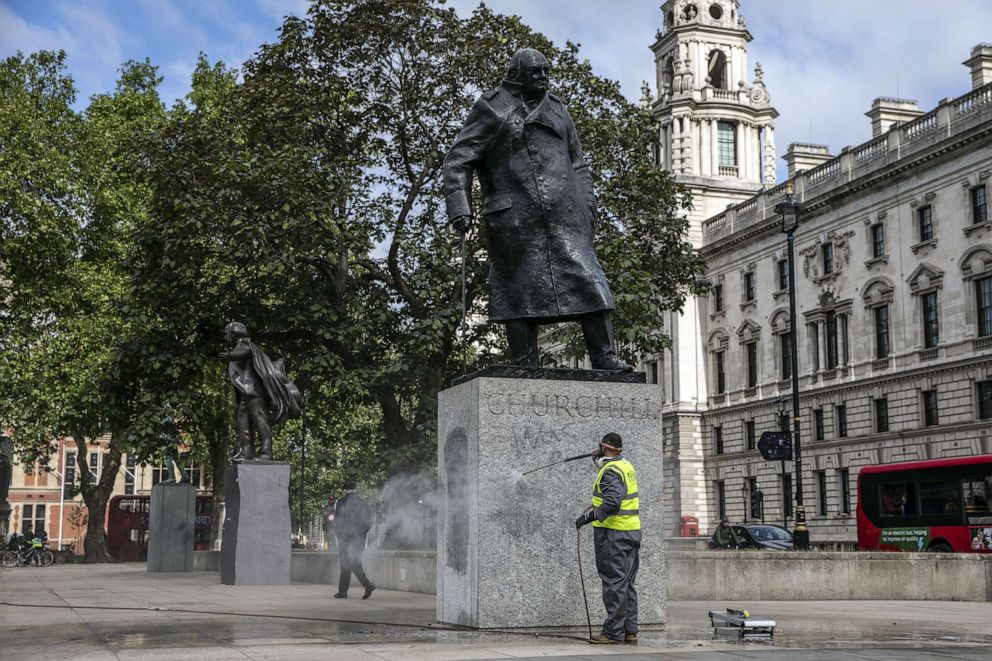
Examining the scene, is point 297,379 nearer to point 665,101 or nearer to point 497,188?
point 497,188

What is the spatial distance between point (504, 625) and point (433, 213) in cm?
1746

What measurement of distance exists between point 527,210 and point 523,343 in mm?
1139

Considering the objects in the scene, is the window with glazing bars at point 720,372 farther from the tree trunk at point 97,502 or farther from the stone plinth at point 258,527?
the stone plinth at point 258,527

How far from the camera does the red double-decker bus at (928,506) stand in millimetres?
30641

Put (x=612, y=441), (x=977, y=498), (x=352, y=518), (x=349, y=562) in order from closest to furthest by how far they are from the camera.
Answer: (x=612, y=441)
(x=349, y=562)
(x=352, y=518)
(x=977, y=498)

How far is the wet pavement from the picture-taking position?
7.78 metres

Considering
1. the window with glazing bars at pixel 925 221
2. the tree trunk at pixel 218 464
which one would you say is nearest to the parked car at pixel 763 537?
the tree trunk at pixel 218 464

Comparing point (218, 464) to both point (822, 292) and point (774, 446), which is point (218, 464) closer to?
point (774, 446)

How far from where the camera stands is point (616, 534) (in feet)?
29.3

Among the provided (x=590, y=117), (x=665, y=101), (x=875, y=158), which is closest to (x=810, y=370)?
(x=875, y=158)

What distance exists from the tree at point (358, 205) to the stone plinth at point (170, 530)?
3394 mm

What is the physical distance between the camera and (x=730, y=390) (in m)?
65.0

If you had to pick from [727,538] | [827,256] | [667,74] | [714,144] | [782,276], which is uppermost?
[667,74]

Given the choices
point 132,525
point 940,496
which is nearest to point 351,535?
point 940,496
